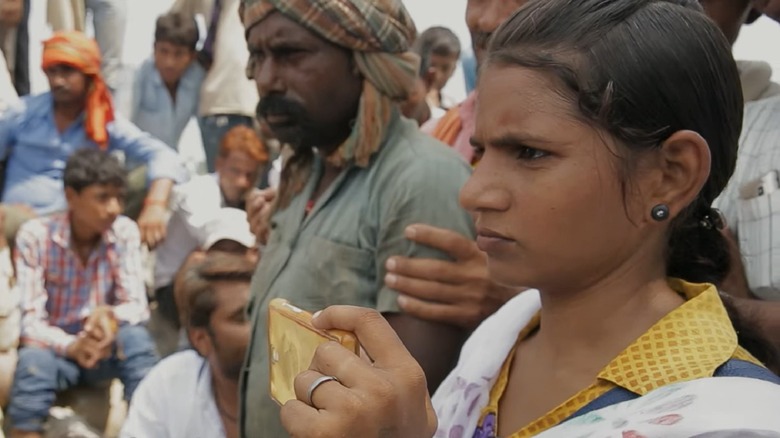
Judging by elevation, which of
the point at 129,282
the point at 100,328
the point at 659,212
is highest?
the point at 659,212

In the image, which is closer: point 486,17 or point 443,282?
point 443,282

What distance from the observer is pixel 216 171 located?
5.67 m

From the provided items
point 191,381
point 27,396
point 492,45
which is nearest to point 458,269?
point 492,45

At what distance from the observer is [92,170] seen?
4.86 m

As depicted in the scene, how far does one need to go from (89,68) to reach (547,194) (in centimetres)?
457

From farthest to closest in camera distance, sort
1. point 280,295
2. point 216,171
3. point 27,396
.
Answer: point 216,171 → point 27,396 → point 280,295

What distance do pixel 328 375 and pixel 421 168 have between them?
1096 mm

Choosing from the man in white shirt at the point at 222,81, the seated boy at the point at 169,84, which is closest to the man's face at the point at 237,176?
the man in white shirt at the point at 222,81

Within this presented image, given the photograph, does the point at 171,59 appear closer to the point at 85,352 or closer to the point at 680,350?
the point at 85,352

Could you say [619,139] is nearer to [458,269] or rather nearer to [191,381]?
[458,269]

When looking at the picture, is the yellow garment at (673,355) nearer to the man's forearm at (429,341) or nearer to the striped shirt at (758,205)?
the striped shirt at (758,205)

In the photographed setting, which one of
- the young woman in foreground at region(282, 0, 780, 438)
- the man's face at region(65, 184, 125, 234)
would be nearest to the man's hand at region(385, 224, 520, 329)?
the young woman in foreground at region(282, 0, 780, 438)

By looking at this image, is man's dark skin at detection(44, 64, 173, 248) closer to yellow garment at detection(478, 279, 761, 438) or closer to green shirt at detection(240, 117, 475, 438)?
green shirt at detection(240, 117, 475, 438)

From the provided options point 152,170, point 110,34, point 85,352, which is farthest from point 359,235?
point 110,34
